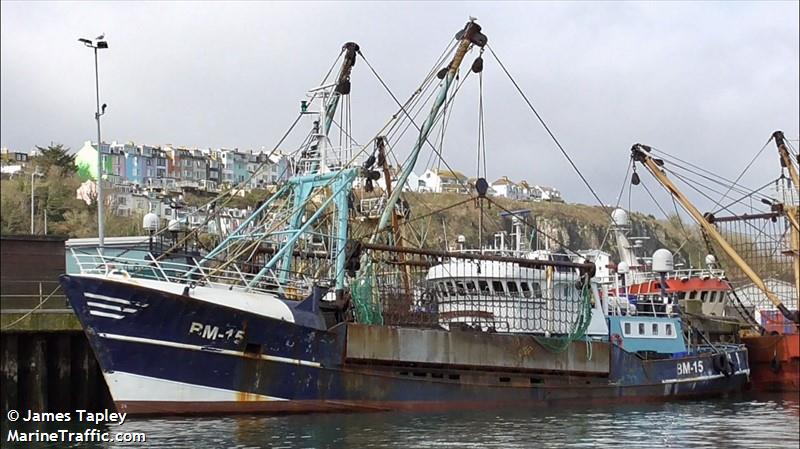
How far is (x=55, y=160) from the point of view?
243 ft

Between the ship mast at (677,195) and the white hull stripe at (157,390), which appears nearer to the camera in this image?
the white hull stripe at (157,390)

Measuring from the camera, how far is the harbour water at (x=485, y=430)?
19.2m

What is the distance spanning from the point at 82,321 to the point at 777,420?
57.5ft

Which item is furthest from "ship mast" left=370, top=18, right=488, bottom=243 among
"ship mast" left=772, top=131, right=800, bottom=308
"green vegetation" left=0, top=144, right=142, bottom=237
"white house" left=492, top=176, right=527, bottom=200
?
"white house" left=492, top=176, right=527, bottom=200

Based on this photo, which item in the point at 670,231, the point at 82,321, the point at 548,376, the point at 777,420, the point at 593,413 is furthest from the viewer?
the point at 670,231

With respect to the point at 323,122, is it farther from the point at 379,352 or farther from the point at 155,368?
the point at 155,368

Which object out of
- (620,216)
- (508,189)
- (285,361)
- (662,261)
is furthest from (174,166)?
(285,361)

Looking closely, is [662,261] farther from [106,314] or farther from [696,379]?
[106,314]

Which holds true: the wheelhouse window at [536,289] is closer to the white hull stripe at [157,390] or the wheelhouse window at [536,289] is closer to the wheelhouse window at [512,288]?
the wheelhouse window at [512,288]

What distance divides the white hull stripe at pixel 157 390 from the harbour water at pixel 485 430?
1.77ft

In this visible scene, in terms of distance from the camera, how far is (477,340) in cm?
2723

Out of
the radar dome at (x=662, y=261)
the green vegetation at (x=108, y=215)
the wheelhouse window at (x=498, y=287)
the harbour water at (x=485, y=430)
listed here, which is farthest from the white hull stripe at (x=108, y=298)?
the radar dome at (x=662, y=261)

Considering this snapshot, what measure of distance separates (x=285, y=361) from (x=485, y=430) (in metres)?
5.35

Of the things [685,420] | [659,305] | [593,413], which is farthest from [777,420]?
[659,305]
